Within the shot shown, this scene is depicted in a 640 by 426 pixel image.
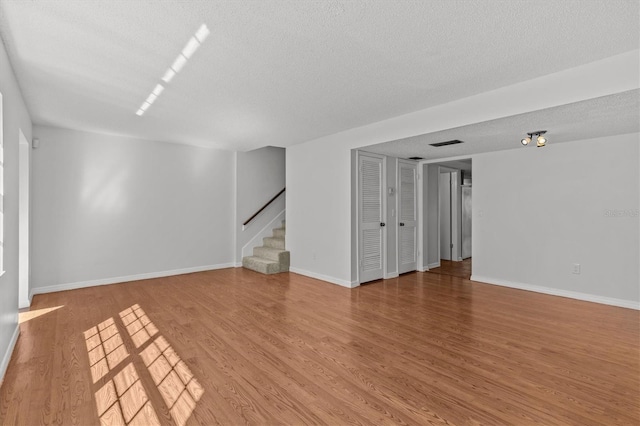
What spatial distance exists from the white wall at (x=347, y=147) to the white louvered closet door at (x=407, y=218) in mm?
1289

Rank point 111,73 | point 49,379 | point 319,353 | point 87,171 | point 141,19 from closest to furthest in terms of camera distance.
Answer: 1. point 141,19
2. point 49,379
3. point 319,353
4. point 111,73
5. point 87,171

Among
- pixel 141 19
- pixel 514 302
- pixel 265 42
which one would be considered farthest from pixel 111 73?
pixel 514 302

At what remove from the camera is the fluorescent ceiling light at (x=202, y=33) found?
7.20 ft

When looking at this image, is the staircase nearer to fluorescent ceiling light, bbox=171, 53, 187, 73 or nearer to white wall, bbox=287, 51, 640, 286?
white wall, bbox=287, 51, 640, 286

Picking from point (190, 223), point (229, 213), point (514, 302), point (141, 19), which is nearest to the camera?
point (141, 19)

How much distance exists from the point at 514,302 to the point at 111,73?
5.15 metres

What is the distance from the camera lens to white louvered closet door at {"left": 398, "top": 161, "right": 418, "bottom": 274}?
231 inches

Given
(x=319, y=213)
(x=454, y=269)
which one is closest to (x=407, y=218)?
(x=454, y=269)

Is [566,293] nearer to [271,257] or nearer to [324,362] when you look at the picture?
[324,362]

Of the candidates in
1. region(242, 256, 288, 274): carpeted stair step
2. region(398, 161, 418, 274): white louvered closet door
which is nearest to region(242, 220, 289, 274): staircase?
region(242, 256, 288, 274): carpeted stair step

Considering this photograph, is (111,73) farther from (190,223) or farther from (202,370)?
(190,223)

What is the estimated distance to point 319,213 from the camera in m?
5.59

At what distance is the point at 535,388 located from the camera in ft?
7.11

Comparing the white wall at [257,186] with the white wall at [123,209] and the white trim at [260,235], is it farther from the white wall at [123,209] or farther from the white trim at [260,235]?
the white wall at [123,209]
